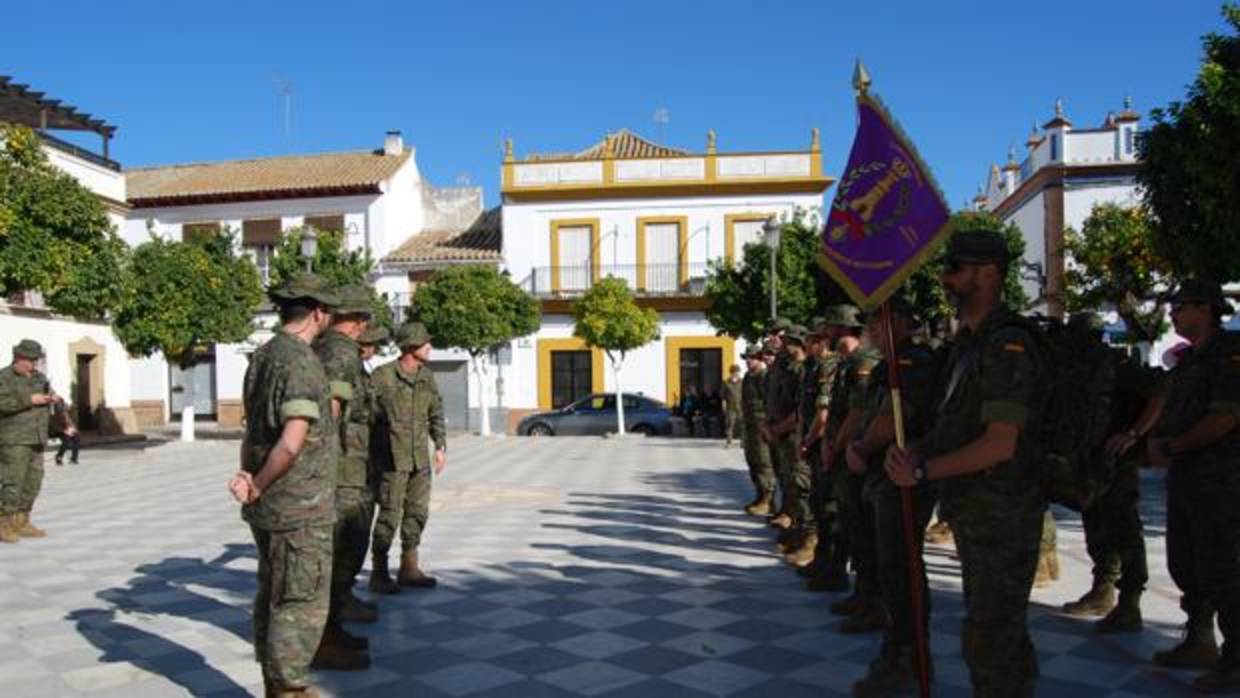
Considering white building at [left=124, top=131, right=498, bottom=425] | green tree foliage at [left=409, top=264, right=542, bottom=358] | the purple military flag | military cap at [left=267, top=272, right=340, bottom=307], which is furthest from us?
white building at [left=124, top=131, right=498, bottom=425]

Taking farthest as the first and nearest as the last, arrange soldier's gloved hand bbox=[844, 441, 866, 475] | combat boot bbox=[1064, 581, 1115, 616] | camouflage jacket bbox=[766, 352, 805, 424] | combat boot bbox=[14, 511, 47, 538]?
1. combat boot bbox=[14, 511, 47, 538]
2. camouflage jacket bbox=[766, 352, 805, 424]
3. combat boot bbox=[1064, 581, 1115, 616]
4. soldier's gloved hand bbox=[844, 441, 866, 475]

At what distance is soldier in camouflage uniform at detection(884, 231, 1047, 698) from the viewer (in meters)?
3.44

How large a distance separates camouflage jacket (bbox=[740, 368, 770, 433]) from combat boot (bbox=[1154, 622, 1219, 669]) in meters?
5.16

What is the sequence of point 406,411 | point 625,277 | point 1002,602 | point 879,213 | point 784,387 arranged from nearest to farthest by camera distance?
point 1002,602, point 879,213, point 406,411, point 784,387, point 625,277

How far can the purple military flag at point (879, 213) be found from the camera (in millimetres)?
4008

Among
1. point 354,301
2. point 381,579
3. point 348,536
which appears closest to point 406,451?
point 381,579

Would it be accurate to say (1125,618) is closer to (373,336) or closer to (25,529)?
(373,336)

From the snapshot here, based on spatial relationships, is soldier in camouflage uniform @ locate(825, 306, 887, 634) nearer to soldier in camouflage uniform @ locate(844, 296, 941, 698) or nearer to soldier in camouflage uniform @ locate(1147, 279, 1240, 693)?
soldier in camouflage uniform @ locate(844, 296, 941, 698)

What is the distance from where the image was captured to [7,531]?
9.23 m

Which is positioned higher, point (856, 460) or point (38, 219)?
point (38, 219)

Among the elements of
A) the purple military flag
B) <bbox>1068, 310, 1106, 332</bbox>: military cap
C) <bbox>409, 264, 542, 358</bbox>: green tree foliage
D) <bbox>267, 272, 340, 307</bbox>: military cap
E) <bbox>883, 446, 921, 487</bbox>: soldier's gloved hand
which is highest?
<bbox>409, 264, 542, 358</bbox>: green tree foliage

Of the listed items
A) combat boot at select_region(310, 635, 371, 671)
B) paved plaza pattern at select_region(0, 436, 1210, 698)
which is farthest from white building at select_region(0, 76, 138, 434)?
combat boot at select_region(310, 635, 371, 671)

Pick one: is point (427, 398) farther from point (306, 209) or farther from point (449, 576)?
point (306, 209)

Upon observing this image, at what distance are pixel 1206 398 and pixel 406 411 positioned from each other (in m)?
4.80
